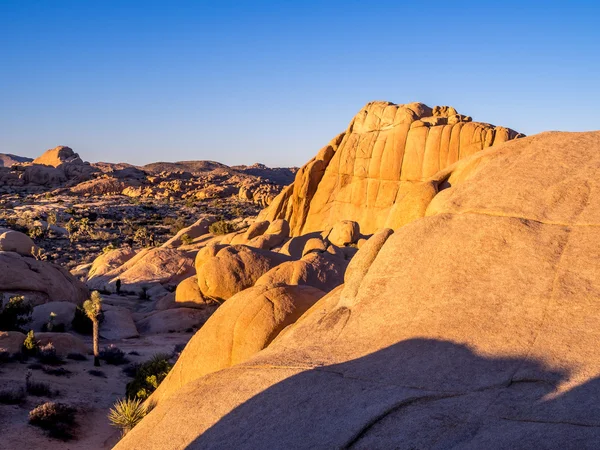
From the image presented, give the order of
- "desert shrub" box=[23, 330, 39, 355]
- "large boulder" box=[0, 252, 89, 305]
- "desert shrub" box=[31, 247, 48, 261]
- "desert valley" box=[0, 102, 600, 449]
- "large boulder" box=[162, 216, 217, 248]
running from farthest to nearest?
"large boulder" box=[162, 216, 217, 248] → "desert shrub" box=[31, 247, 48, 261] → "large boulder" box=[0, 252, 89, 305] → "desert shrub" box=[23, 330, 39, 355] → "desert valley" box=[0, 102, 600, 449]

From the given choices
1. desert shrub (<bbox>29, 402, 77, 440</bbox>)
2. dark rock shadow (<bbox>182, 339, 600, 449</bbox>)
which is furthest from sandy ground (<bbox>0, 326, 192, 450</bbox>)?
dark rock shadow (<bbox>182, 339, 600, 449</bbox>)

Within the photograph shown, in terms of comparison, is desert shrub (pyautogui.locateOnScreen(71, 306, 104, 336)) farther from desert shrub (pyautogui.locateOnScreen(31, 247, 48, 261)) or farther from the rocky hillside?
the rocky hillside

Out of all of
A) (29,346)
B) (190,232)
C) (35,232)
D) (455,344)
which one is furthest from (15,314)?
(35,232)

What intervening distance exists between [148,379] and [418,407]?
11056 millimetres

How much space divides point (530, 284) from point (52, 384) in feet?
46.4

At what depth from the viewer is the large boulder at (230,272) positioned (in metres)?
26.9

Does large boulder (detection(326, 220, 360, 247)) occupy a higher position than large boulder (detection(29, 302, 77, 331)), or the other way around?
large boulder (detection(326, 220, 360, 247))

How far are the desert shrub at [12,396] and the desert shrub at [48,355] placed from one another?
3.25 metres

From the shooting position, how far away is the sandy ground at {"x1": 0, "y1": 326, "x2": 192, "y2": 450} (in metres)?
13.1

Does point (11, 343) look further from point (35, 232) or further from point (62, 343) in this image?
point (35, 232)

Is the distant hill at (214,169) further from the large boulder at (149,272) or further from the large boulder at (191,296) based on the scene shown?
the large boulder at (191,296)

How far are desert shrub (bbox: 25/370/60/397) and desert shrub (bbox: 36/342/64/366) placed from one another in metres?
2.41

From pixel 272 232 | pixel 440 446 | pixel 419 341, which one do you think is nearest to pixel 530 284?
pixel 419 341

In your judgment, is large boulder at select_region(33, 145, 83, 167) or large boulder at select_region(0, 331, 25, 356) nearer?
large boulder at select_region(0, 331, 25, 356)
